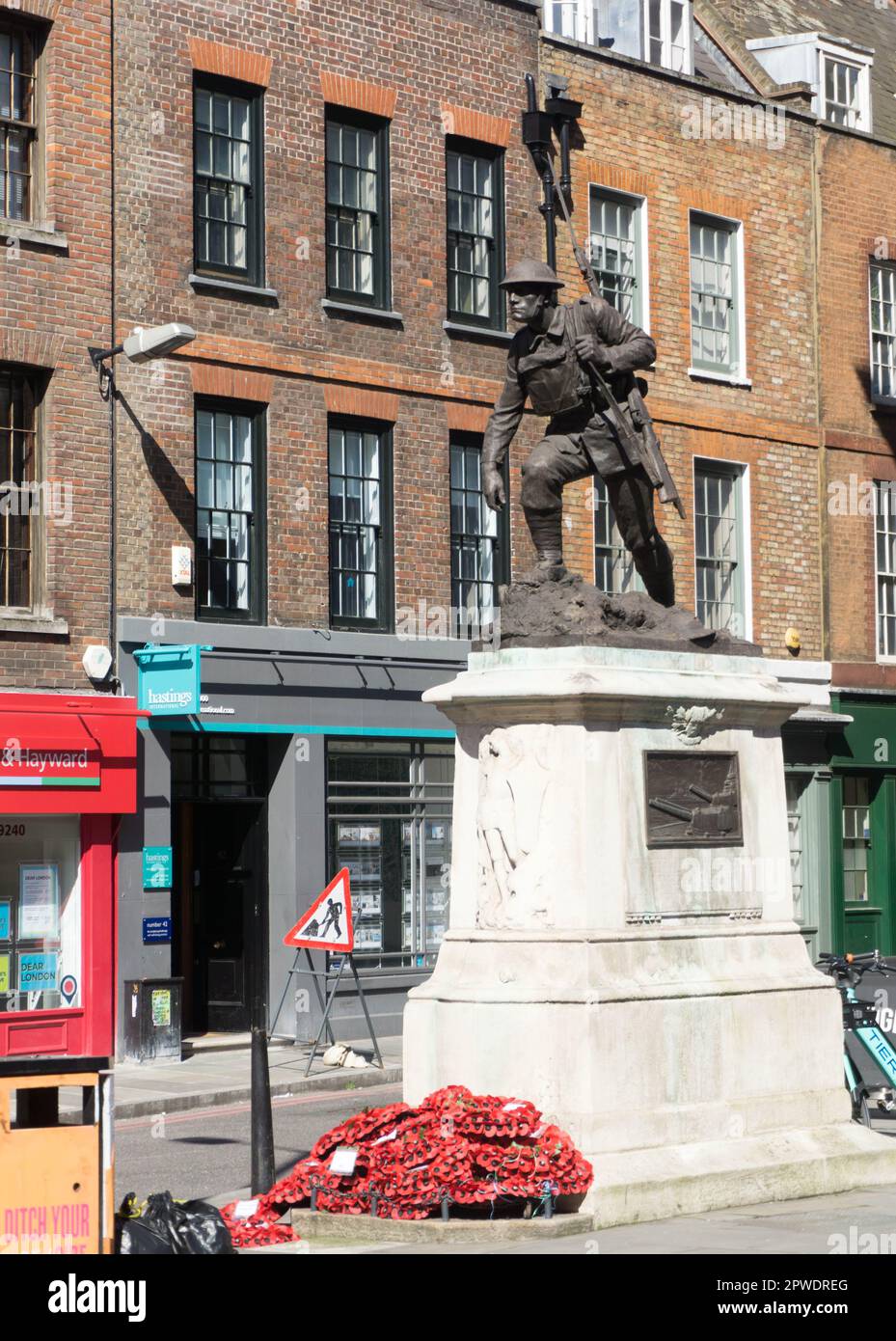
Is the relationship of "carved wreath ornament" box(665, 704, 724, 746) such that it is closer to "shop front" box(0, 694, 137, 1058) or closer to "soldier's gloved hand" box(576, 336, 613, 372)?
"soldier's gloved hand" box(576, 336, 613, 372)

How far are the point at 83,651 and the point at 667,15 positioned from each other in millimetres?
13168

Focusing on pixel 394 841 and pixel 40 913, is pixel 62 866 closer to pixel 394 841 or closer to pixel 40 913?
pixel 40 913

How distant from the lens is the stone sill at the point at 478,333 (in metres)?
23.9

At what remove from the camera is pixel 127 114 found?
20.8 meters

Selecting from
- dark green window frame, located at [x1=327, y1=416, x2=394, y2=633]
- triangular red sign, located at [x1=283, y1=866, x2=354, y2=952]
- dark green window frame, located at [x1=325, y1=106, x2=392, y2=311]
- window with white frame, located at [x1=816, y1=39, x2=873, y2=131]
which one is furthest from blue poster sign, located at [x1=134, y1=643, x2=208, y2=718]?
window with white frame, located at [x1=816, y1=39, x2=873, y2=131]

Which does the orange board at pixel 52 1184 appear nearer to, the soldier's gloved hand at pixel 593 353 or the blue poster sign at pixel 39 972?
the soldier's gloved hand at pixel 593 353

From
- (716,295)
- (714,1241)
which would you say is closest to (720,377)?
(716,295)

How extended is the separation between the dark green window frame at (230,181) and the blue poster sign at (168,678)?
418 cm

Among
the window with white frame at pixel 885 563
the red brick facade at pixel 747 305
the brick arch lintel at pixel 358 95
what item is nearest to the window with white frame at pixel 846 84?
the red brick facade at pixel 747 305

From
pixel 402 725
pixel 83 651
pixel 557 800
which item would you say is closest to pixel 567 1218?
pixel 557 800

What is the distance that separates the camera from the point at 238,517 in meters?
21.9

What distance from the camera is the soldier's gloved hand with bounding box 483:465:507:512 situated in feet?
40.8

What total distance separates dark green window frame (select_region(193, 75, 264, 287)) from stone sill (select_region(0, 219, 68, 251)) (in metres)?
1.78

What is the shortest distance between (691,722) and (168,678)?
9.54m
